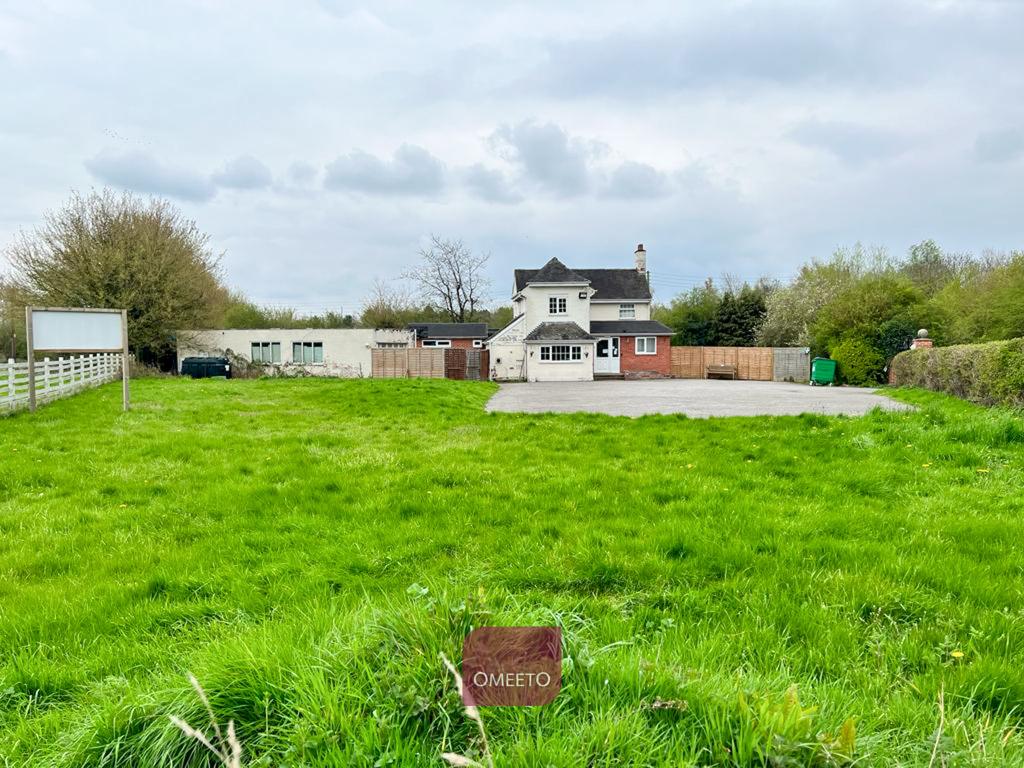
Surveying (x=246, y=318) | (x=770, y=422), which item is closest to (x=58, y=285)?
(x=246, y=318)

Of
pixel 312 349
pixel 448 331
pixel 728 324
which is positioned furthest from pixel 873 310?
pixel 312 349

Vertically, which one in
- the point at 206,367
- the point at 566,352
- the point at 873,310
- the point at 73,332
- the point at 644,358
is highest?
the point at 873,310

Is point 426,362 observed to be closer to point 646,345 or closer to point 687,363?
point 646,345

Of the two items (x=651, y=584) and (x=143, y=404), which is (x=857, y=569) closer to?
(x=651, y=584)

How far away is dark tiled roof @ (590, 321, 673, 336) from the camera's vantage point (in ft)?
112

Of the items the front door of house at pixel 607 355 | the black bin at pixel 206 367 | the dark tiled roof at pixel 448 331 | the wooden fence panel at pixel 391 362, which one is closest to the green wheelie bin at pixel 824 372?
the front door of house at pixel 607 355

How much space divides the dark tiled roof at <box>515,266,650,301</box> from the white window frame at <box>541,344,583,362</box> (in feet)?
27.1

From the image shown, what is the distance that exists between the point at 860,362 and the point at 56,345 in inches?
1138

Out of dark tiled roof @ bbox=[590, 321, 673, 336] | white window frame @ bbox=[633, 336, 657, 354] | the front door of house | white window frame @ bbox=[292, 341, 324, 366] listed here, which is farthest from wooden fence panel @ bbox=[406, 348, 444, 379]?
white window frame @ bbox=[633, 336, 657, 354]

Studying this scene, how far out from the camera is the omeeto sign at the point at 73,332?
1173 centimetres

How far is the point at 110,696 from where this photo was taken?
6.86 ft

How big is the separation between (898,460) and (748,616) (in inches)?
188

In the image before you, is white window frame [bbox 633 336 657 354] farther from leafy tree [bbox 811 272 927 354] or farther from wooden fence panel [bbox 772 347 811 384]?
leafy tree [bbox 811 272 927 354]

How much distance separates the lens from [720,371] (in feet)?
108
